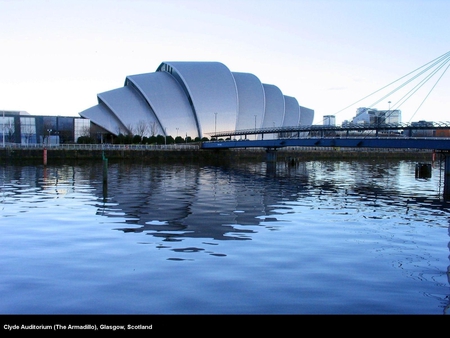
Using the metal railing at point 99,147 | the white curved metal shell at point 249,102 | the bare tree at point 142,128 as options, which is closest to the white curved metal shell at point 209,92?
the white curved metal shell at point 249,102

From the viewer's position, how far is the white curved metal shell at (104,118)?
3905 inches

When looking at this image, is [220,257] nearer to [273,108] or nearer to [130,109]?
[130,109]

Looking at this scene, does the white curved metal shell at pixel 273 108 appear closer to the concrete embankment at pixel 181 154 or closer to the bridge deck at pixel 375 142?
the concrete embankment at pixel 181 154

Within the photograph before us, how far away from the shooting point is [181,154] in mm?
79875

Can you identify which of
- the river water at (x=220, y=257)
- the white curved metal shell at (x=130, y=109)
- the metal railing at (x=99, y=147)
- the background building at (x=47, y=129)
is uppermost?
the white curved metal shell at (x=130, y=109)

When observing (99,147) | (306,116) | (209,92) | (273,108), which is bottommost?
(99,147)

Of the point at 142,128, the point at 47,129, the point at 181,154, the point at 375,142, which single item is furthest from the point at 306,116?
the point at 375,142

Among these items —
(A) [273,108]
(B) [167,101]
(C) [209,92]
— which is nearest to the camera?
(B) [167,101]

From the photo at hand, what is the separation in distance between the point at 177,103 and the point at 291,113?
36.8 m

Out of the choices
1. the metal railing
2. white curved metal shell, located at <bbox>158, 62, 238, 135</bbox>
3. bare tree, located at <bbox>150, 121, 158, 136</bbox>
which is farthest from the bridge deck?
white curved metal shell, located at <bbox>158, 62, 238, 135</bbox>

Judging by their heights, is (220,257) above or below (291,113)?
below

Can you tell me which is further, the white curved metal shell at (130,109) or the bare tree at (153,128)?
the bare tree at (153,128)

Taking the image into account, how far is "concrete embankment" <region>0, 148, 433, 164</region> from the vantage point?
220 ft

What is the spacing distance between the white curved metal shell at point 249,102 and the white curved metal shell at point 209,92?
4770 mm
